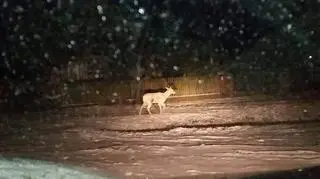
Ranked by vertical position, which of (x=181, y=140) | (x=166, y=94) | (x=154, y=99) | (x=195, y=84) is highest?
(x=195, y=84)

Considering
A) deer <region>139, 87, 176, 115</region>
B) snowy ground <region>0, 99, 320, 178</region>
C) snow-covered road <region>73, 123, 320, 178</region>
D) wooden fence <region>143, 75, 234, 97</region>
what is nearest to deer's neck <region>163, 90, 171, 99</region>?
deer <region>139, 87, 176, 115</region>

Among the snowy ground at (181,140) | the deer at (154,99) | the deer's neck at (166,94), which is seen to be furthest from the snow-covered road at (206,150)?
the deer's neck at (166,94)

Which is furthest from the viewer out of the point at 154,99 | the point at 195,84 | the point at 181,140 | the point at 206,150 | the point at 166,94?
the point at 195,84

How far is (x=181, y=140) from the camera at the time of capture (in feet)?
44.8

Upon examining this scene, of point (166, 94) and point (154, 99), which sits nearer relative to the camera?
point (154, 99)

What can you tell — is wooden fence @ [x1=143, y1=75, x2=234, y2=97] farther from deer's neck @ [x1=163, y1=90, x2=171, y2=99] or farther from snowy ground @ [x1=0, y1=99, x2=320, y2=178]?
snowy ground @ [x1=0, y1=99, x2=320, y2=178]

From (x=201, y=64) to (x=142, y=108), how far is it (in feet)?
23.1

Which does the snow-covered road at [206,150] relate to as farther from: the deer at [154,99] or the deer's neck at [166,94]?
the deer's neck at [166,94]

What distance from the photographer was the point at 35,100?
25.8 m

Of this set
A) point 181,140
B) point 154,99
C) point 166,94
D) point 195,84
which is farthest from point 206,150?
point 195,84

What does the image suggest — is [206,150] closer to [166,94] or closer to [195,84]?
[166,94]

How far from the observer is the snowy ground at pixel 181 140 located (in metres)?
10.7

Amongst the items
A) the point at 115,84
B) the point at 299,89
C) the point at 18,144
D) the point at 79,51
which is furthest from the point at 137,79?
the point at 18,144

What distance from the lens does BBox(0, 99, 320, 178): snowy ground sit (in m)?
10.7
